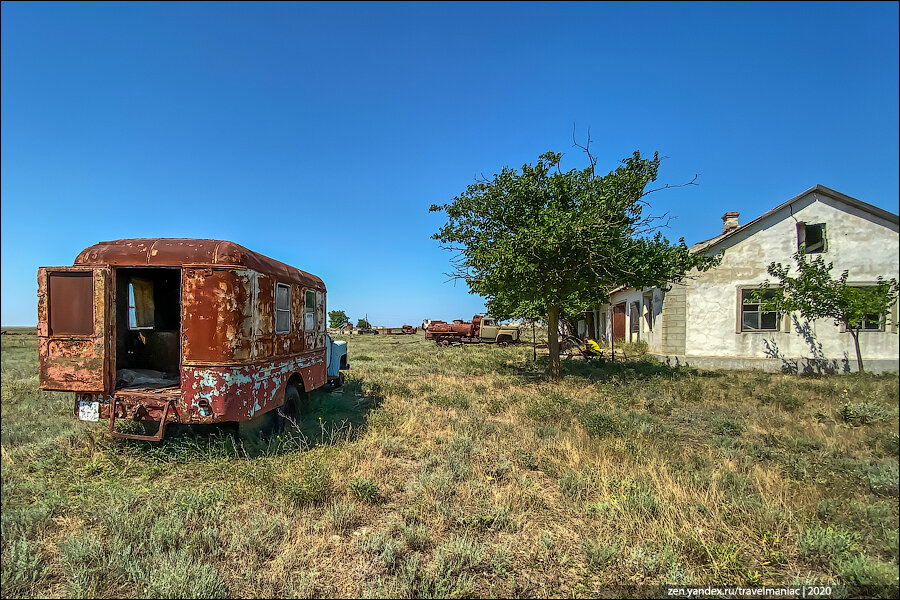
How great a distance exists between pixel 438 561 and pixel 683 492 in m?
2.60

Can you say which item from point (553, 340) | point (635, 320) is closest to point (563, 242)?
point (553, 340)

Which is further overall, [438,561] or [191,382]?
[191,382]

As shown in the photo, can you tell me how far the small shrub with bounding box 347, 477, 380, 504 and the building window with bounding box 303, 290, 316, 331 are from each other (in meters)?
3.34

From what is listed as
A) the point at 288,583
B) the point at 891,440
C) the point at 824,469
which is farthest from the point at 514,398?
the point at 891,440

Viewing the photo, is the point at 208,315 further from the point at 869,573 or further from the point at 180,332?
the point at 869,573

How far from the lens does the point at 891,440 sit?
176 centimetres

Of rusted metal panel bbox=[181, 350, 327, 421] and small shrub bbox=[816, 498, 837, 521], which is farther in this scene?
rusted metal panel bbox=[181, 350, 327, 421]

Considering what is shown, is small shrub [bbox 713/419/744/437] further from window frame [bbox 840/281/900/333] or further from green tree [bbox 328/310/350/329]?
green tree [bbox 328/310/350/329]

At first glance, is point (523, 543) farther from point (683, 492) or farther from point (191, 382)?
point (191, 382)

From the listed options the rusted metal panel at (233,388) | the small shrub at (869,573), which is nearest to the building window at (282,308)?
the rusted metal panel at (233,388)

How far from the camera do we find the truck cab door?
15.6 feet

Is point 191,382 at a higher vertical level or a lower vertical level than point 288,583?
higher

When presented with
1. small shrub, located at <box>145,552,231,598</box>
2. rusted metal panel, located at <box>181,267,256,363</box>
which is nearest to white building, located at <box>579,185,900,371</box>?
small shrub, located at <box>145,552,231,598</box>

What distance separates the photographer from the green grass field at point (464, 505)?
287cm
